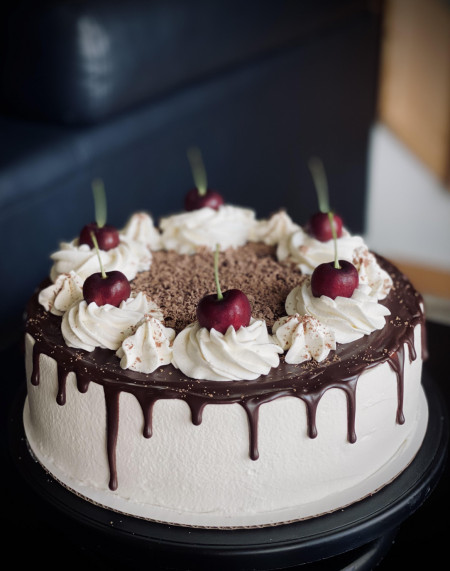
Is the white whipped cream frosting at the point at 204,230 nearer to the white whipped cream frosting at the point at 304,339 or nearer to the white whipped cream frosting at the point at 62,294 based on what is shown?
the white whipped cream frosting at the point at 62,294

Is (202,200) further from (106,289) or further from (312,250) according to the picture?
(106,289)

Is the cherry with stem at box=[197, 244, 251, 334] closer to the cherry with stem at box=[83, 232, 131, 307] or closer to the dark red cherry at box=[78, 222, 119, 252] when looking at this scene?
the cherry with stem at box=[83, 232, 131, 307]

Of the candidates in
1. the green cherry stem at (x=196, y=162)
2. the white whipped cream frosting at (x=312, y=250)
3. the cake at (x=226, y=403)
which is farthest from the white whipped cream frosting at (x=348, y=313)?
the green cherry stem at (x=196, y=162)

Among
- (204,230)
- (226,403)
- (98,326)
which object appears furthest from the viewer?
(204,230)

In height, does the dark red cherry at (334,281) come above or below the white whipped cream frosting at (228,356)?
above

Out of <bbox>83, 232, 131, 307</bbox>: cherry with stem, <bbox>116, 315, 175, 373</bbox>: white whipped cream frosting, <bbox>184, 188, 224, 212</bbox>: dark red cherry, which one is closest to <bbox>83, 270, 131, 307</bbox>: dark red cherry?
<bbox>83, 232, 131, 307</bbox>: cherry with stem

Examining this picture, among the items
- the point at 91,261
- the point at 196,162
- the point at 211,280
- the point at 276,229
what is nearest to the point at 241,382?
the point at 211,280

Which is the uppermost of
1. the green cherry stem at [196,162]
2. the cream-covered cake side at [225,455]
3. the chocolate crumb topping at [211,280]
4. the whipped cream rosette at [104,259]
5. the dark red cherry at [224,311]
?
the dark red cherry at [224,311]
